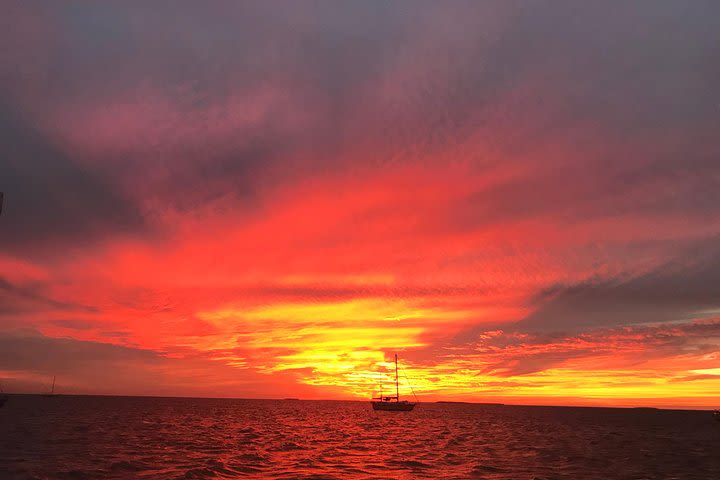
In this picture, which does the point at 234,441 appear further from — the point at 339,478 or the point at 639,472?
the point at 639,472

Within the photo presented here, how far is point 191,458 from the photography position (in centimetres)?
5319

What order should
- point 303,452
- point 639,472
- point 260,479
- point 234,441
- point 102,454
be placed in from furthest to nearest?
1. point 234,441
2. point 303,452
3. point 102,454
4. point 639,472
5. point 260,479

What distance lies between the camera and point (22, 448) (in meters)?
61.5

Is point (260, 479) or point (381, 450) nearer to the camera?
point (260, 479)

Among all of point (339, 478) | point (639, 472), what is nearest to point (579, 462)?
point (639, 472)

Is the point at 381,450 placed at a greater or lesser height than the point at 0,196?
lesser

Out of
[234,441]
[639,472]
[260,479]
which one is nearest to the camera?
[260,479]

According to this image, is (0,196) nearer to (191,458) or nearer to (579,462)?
(191,458)

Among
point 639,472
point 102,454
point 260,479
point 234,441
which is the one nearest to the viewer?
point 260,479

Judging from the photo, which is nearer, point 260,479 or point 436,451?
point 260,479

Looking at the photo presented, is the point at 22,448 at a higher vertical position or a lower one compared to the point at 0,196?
lower

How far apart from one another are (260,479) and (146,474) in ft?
32.4

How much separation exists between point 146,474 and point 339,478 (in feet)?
52.8

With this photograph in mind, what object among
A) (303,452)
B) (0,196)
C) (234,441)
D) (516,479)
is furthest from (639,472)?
(0,196)
